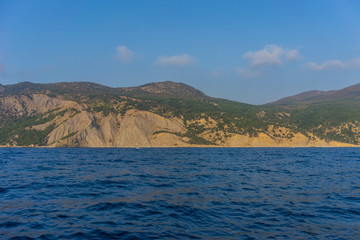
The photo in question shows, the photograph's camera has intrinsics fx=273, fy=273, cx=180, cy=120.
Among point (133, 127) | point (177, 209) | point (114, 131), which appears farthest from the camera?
point (114, 131)

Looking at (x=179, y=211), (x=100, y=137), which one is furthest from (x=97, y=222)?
(x=100, y=137)

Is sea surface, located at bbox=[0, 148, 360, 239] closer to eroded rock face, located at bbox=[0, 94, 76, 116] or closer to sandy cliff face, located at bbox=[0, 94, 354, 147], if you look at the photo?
sandy cliff face, located at bbox=[0, 94, 354, 147]

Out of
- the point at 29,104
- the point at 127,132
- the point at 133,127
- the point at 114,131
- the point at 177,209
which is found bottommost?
the point at 177,209

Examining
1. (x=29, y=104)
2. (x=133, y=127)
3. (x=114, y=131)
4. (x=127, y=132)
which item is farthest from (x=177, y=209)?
(x=29, y=104)

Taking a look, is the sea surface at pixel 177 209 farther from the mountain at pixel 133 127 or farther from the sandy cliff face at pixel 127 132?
the mountain at pixel 133 127

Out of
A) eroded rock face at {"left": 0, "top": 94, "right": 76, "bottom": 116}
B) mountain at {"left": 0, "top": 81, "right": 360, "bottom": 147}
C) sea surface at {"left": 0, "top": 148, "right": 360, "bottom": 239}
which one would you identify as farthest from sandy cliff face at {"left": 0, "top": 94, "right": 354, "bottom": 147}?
sea surface at {"left": 0, "top": 148, "right": 360, "bottom": 239}

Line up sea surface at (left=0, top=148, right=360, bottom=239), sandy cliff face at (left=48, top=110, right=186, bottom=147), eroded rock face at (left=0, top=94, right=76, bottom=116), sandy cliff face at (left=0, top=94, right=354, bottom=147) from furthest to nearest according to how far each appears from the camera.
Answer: eroded rock face at (left=0, top=94, right=76, bottom=116), sandy cliff face at (left=0, top=94, right=354, bottom=147), sandy cliff face at (left=48, top=110, right=186, bottom=147), sea surface at (left=0, top=148, right=360, bottom=239)

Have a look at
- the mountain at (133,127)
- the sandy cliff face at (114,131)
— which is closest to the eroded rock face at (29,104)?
the mountain at (133,127)

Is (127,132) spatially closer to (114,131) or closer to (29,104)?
(114,131)

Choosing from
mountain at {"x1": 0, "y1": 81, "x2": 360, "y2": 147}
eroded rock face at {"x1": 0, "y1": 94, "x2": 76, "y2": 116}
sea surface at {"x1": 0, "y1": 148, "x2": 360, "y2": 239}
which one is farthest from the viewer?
eroded rock face at {"x1": 0, "y1": 94, "x2": 76, "y2": 116}
